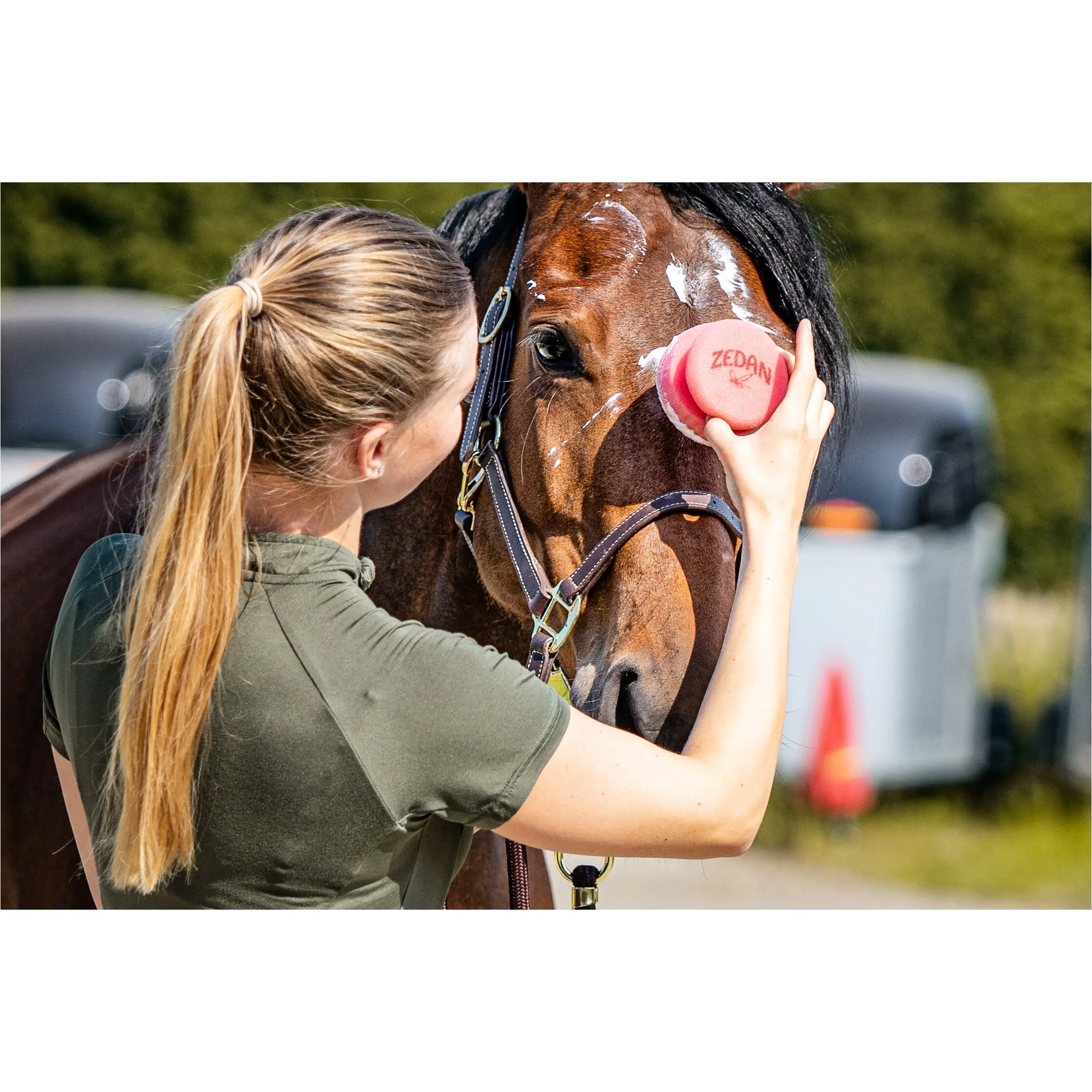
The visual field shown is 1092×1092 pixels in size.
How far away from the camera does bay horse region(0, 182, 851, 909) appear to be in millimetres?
1562

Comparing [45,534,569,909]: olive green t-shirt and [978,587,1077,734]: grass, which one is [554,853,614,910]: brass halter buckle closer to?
[45,534,569,909]: olive green t-shirt

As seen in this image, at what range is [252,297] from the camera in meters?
1.24

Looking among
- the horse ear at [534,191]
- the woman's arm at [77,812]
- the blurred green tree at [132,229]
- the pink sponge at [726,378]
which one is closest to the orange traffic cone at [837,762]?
the blurred green tree at [132,229]

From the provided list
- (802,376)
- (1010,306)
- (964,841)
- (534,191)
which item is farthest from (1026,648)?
(802,376)

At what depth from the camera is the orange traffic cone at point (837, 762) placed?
695 centimetres

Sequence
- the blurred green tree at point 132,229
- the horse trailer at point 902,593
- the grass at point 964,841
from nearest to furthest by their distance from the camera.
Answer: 1. the grass at point 964,841
2. the horse trailer at point 902,593
3. the blurred green tree at point 132,229

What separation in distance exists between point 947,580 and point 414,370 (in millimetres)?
6740

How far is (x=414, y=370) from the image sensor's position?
1338mm

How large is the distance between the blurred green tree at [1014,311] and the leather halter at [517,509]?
7.51 m

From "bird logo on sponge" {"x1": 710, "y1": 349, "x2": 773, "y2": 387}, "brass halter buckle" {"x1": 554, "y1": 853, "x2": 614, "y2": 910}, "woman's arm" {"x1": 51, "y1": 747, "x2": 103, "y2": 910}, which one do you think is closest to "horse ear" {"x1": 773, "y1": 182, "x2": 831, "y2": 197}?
"bird logo on sponge" {"x1": 710, "y1": 349, "x2": 773, "y2": 387}

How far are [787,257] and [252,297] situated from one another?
922 millimetres

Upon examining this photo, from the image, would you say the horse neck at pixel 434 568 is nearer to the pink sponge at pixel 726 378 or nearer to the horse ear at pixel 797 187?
the pink sponge at pixel 726 378
